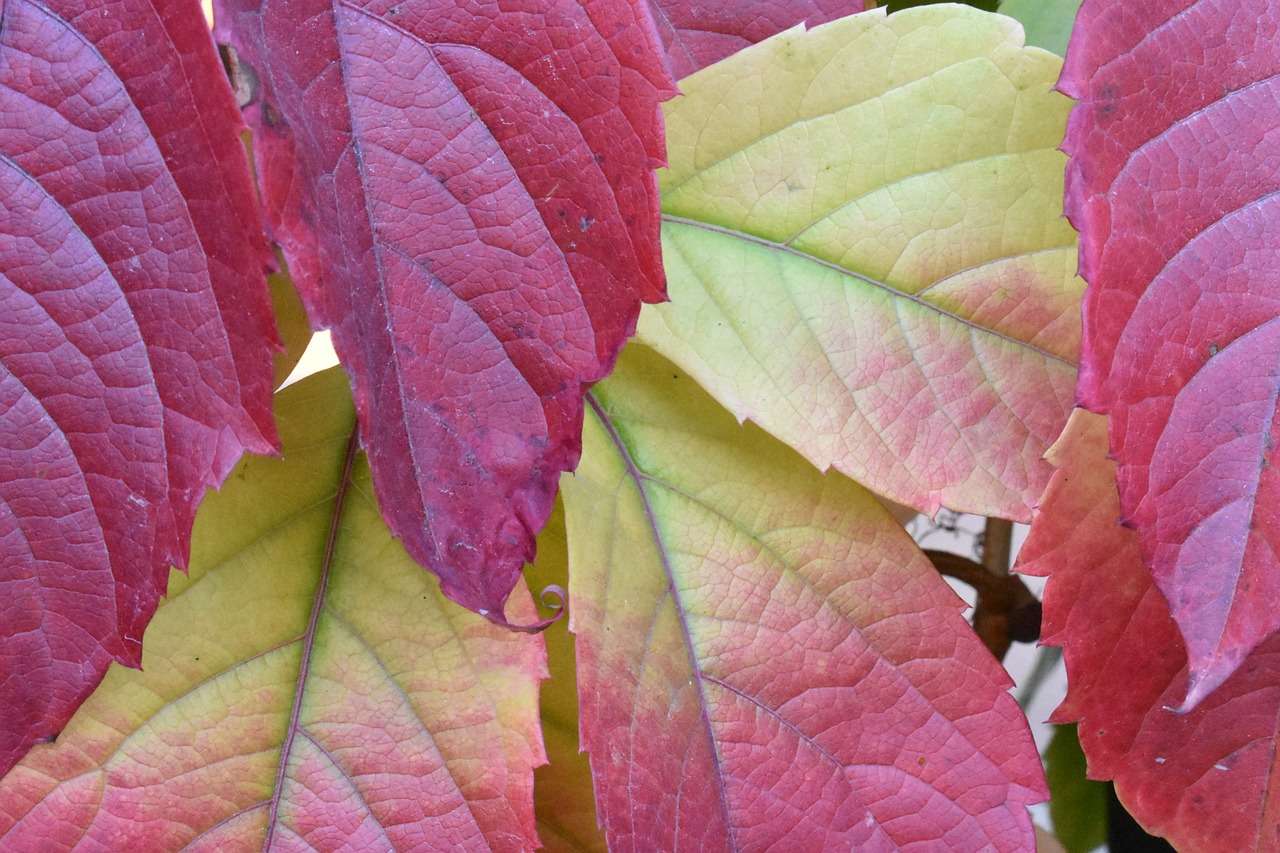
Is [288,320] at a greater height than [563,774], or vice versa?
[288,320]

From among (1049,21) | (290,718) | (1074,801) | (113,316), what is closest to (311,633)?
(290,718)

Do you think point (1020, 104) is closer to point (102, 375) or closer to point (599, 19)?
point (599, 19)

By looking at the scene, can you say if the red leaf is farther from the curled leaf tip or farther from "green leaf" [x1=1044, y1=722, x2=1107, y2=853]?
"green leaf" [x1=1044, y1=722, x2=1107, y2=853]

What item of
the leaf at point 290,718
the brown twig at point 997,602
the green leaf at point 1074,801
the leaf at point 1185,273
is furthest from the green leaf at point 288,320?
the green leaf at point 1074,801

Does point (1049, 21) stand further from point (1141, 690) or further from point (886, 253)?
point (1141, 690)

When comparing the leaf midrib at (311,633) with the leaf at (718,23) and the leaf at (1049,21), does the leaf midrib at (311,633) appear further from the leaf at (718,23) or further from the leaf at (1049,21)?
the leaf at (1049,21)
